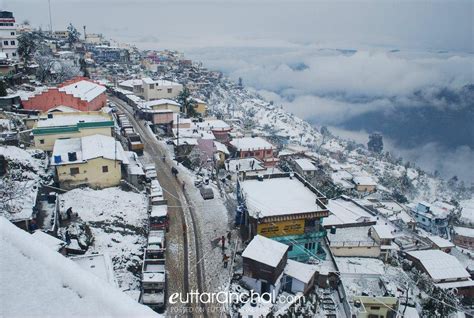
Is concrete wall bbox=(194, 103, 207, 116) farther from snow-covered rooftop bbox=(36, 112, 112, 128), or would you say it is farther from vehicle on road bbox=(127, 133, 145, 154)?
snow-covered rooftop bbox=(36, 112, 112, 128)

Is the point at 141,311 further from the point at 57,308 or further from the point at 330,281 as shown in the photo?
the point at 330,281

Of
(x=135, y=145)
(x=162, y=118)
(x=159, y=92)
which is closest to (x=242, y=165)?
(x=135, y=145)

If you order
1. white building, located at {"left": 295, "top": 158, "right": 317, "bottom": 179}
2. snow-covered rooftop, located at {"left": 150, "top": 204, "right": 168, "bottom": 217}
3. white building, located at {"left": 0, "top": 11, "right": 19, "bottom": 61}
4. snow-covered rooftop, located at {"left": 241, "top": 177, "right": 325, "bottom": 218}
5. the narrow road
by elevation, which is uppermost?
white building, located at {"left": 0, "top": 11, "right": 19, "bottom": 61}

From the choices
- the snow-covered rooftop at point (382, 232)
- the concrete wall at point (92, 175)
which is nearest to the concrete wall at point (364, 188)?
the snow-covered rooftop at point (382, 232)

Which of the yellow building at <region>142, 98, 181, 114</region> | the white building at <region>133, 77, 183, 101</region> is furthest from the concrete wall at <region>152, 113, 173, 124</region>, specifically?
the white building at <region>133, 77, 183, 101</region>

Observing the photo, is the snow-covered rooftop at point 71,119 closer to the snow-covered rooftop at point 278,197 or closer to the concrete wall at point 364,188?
the snow-covered rooftop at point 278,197

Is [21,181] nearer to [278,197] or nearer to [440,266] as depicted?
[278,197]
